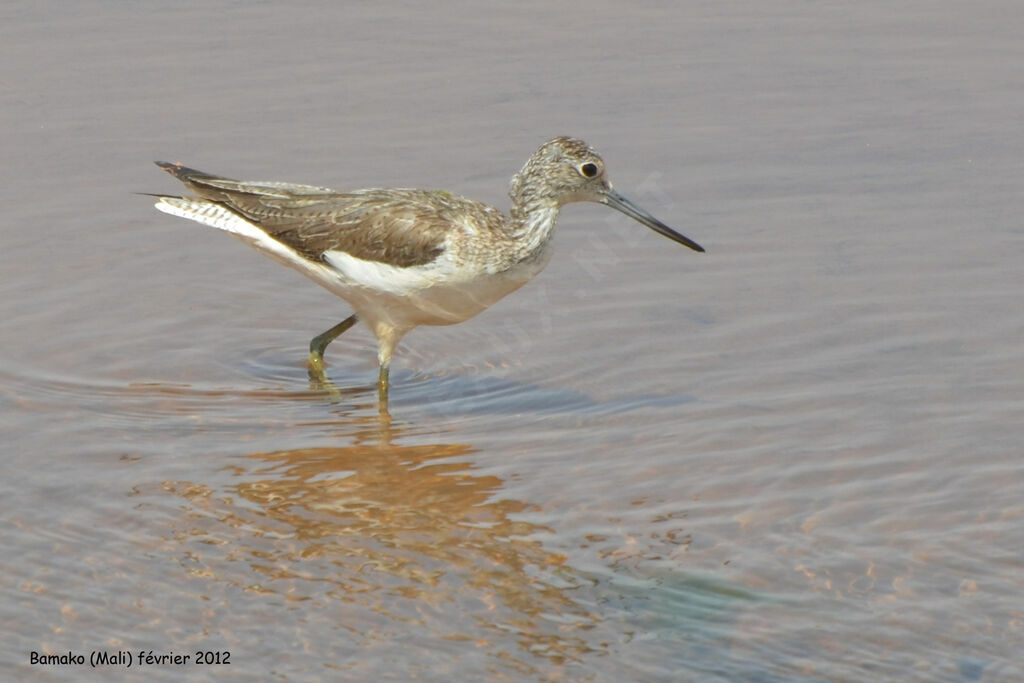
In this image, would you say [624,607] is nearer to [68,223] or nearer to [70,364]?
[70,364]

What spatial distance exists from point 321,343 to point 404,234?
3.00ft

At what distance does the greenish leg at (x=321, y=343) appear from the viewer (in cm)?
875

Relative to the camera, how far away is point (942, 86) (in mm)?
11914

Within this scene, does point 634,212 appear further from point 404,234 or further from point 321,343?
point 321,343

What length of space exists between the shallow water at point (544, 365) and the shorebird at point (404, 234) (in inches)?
19.9

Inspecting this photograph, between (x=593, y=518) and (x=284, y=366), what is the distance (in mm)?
2625

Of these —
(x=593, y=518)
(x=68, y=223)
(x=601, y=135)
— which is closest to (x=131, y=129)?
(x=68, y=223)

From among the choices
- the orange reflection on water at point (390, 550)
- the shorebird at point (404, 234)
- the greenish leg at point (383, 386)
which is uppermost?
the shorebird at point (404, 234)

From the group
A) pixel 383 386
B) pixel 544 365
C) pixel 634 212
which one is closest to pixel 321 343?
pixel 383 386

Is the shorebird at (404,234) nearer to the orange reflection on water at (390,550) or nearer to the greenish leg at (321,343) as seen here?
the greenish leg at (321,343)

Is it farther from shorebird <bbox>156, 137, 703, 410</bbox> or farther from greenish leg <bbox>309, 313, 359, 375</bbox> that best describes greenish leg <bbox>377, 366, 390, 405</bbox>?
greenish leg <bbox>309, 313, 359, 375</bbox>

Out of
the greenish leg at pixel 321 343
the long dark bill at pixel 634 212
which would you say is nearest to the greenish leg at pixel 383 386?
the greenish leg at pixel 321 343

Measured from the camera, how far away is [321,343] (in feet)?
28.8

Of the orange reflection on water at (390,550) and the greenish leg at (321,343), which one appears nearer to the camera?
the orange reflection on water at (390,550)
